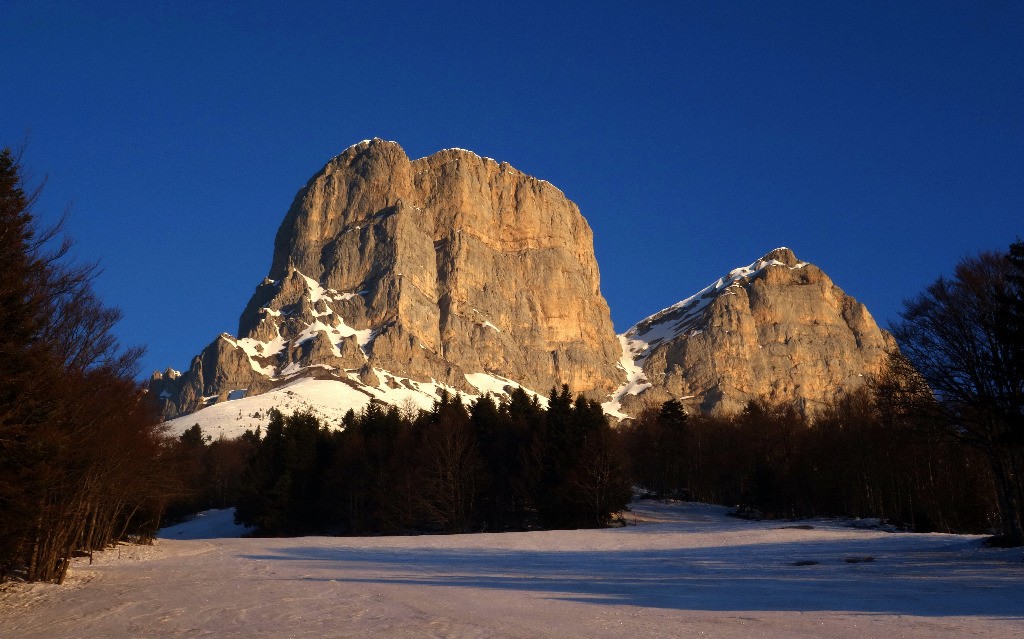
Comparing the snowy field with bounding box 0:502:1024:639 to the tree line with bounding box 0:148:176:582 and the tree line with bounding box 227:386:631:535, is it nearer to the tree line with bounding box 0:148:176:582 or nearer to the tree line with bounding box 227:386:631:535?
the tree line with bounding box 0:148:176:582

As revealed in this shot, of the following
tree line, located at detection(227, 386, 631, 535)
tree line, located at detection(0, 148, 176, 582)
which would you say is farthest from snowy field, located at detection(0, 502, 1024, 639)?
tree line, located at detection(227, 386, 631, 535)

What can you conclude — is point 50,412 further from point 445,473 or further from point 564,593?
point 445,473

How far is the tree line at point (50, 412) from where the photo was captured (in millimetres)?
15188

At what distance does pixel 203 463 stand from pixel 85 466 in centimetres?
8173

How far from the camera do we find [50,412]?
16.4m

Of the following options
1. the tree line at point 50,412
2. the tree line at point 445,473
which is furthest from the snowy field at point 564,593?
the tree line at point 445,473

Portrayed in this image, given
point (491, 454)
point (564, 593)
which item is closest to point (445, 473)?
point (491, 454)

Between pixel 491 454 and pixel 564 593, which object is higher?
pixel 491 454

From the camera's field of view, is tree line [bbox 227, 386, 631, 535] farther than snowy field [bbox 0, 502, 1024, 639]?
Yes

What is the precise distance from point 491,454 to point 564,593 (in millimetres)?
44813

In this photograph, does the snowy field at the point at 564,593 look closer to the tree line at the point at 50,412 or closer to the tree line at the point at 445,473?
the tree line at the point at 50,412

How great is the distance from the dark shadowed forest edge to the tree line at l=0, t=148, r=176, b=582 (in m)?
0.07

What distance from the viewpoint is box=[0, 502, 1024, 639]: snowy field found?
13484mm

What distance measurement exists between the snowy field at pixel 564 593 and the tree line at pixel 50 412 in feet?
5.66
